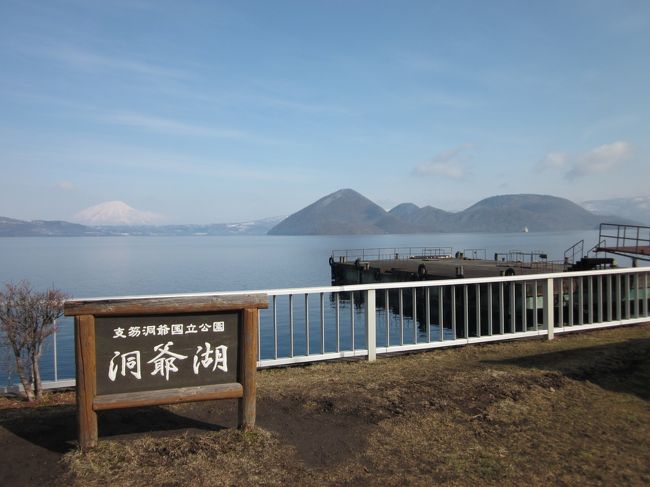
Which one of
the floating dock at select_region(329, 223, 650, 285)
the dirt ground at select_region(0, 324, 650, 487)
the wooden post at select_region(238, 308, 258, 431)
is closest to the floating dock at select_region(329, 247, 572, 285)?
the floating dock at select_region(329, 223, 650, 285)

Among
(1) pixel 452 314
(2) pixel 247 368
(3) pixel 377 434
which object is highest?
(2) pixel 247 368

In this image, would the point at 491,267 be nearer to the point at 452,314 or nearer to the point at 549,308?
the point at 452,314

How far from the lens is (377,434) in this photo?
4797 mm

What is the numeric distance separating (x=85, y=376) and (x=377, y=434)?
2.64 m

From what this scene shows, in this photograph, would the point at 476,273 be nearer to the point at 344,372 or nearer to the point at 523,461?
the point at 344,372

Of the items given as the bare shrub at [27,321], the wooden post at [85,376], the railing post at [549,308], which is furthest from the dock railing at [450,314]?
the wooden post at [85,376]

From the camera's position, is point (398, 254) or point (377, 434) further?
point (398, 254)

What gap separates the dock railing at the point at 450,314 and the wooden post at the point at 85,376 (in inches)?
92.1

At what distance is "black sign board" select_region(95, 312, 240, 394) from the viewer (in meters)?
4.44

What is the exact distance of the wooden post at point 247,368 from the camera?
4742 millimetres

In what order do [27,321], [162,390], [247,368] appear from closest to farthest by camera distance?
[162,390]
[247,368]
[27,321]

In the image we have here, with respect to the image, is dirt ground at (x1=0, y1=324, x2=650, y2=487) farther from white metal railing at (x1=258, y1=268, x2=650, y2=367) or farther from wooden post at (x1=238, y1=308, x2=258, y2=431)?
white metal railing at (x1=258, y1=268, x2=650, y2=367)

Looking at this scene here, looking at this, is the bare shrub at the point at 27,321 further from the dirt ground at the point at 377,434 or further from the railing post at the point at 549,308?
the railing post at the point at 549,308

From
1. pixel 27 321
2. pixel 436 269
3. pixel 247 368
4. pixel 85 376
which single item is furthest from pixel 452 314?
pixel 436 269
